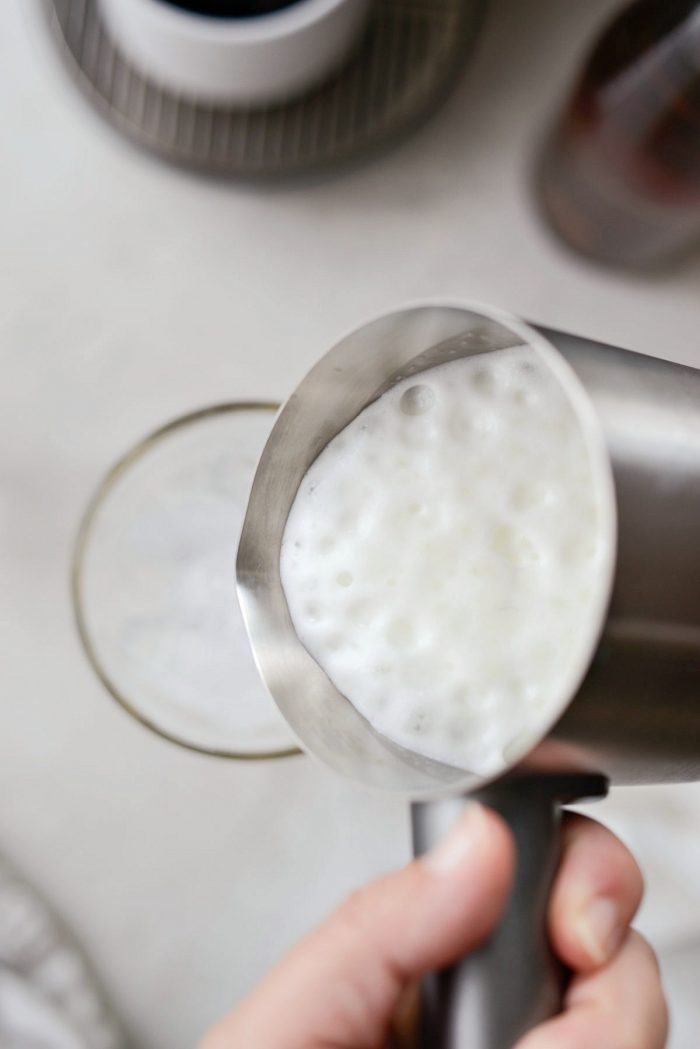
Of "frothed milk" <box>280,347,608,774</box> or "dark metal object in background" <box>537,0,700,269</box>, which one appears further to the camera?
"dark metal object in background" <box>537,0,700,269</box>

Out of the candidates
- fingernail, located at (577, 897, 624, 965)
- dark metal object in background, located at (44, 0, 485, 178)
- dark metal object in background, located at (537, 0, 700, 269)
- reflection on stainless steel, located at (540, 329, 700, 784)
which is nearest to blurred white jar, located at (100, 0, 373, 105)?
dark metal object in background, located at (44, 0, 485, 178)

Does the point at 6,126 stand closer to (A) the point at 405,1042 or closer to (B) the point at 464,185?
(B) the point at 464,185

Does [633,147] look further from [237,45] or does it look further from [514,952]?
[514,952]

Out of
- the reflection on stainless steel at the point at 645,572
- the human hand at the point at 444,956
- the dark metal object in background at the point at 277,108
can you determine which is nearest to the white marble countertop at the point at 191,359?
the dark metal object in background at the point at 277,108

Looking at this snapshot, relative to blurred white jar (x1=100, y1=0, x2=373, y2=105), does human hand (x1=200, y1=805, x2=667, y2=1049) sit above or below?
below

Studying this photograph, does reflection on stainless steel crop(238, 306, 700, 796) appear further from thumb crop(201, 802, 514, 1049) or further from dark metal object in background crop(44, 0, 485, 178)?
dark metal object in background crop(44, 0, 485, 178)

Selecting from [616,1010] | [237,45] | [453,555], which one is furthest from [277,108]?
[616,1010]

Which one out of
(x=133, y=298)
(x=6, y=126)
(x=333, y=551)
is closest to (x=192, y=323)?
(x=133, y=298)
